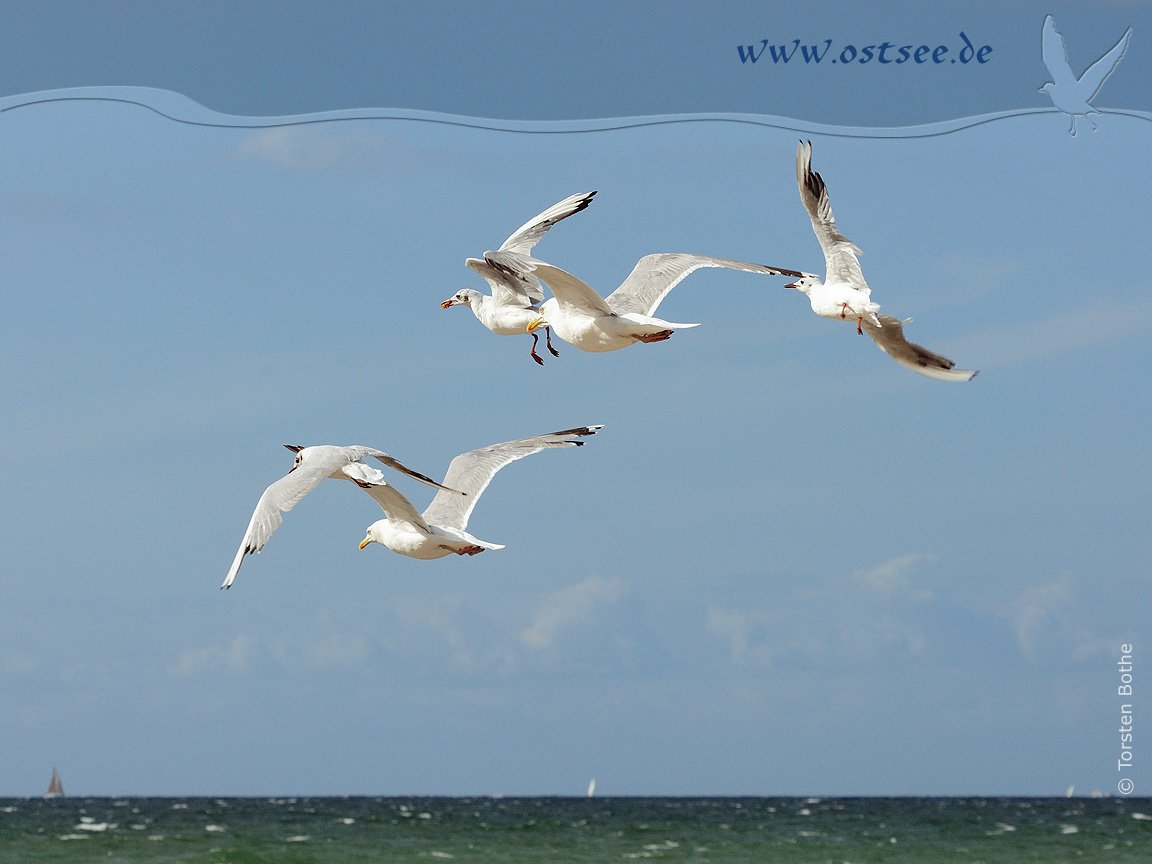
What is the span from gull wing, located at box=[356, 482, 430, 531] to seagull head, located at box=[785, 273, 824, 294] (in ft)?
12.6

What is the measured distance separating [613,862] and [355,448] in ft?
79.4

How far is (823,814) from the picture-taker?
56.6 meters

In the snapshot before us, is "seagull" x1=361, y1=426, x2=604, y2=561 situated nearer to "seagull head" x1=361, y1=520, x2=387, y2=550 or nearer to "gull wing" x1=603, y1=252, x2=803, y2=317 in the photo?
"seagull head" x1=361, y1=520, x2=387, y2=550

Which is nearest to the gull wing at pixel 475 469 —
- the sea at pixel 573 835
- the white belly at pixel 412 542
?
the white belly at pixel 412 542

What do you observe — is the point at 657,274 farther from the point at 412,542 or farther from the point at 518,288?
the point at 412,542

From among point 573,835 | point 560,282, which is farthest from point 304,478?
point 573,835

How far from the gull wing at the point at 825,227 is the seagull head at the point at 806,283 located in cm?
26

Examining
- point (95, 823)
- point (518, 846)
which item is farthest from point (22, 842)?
point (518, 846)

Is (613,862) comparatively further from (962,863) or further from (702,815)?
(702,815)

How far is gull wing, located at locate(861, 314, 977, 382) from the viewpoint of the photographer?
11828 mm

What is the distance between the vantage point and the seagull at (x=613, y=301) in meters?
10.8

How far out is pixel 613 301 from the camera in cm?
1232

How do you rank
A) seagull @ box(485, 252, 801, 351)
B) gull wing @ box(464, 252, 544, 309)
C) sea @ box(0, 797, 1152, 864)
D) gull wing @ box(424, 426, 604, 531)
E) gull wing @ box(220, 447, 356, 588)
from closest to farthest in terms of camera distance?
gull wing @ box(220, 447, 356, 588) < seagull @ box(485, 252, 801, 351) < gull wing @ box(464, 252, 544, 309) < gull wing @ box(424, 426, 604, 531) < sea @ box(0, 797, 1152, 864)

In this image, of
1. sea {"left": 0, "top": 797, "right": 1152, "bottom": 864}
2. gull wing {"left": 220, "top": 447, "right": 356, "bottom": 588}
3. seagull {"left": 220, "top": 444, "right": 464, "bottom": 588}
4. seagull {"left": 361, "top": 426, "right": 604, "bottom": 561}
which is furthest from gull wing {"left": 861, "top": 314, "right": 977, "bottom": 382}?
sea {"left": 0, "top": 797, "right": 1152, "bottom": 864}
